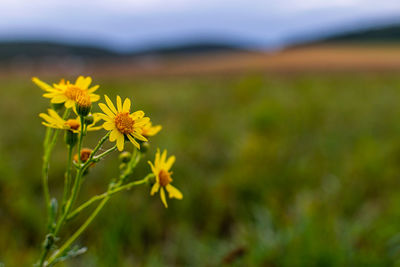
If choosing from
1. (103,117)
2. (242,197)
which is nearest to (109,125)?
(103,117)

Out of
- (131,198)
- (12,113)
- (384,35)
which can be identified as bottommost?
(131,198)

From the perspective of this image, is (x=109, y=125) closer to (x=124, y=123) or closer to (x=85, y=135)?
(x=124, y=123)

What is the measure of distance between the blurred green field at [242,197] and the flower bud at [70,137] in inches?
27.5

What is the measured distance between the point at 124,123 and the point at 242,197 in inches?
77.5

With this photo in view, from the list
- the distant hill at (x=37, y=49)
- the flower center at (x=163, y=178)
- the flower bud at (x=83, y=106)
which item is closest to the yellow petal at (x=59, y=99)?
the flower bud at (x=83, y=106)

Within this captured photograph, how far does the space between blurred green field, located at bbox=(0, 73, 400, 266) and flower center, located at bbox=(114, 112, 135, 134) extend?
2.84ft

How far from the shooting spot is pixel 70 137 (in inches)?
43.9

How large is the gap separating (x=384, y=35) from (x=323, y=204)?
123ft

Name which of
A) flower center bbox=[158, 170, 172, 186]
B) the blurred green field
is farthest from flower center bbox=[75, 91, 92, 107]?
the blurred green field

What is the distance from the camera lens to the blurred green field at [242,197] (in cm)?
197

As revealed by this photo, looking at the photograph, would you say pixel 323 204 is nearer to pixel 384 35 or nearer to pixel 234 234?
pixel 234 234

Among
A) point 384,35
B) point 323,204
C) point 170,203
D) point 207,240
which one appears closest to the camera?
point 207,240

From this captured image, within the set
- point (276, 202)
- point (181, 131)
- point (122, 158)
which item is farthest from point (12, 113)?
point (122, 158)

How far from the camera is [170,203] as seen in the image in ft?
8.79
